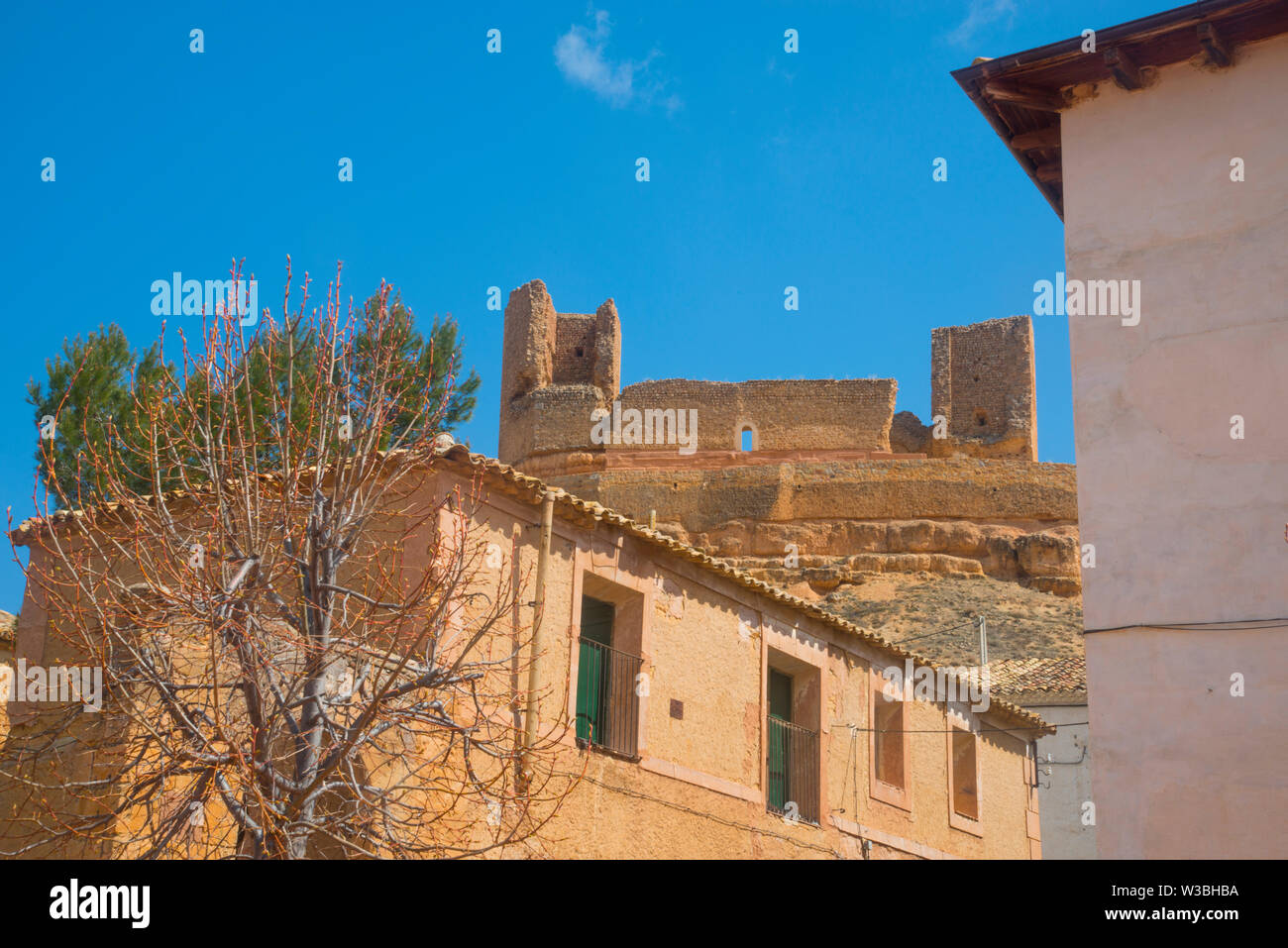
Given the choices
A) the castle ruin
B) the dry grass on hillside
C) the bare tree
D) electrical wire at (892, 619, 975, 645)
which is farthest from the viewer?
the castle ruin

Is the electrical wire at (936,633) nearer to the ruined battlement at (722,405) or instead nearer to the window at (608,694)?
the ruined battlement at (722,405)

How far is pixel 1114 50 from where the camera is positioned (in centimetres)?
930

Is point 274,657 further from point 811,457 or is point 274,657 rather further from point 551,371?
point 551,371

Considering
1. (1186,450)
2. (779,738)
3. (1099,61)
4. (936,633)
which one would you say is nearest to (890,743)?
(779,738)

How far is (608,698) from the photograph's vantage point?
502 inches

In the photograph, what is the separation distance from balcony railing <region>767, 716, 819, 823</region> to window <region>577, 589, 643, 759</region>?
236 cm

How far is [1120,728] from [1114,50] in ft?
14.9

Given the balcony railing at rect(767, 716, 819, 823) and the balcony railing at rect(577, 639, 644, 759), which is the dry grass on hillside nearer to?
the balcony railing at rect(767, 716, 819, 823)

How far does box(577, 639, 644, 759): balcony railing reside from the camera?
1255 cm

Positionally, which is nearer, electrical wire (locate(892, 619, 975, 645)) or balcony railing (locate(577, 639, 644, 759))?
balcony railing (locate(577, 639, 644, 759))

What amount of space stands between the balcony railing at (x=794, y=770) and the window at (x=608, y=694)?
2360 millimetres

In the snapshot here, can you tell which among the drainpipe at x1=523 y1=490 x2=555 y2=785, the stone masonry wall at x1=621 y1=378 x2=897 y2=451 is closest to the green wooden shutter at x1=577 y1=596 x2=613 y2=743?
the drainpipe at x1=523 y1=490 x2=555 y2=785
